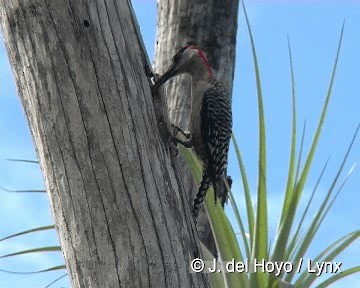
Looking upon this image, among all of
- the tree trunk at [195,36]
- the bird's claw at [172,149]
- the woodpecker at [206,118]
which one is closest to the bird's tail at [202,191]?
the woodpecker at [206,118]

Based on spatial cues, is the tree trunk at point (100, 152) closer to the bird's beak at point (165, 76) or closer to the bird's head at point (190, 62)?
the bird's beak at point (165, 76)

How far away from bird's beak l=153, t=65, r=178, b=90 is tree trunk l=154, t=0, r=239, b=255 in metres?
0.53

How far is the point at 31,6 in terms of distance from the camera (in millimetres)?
2545

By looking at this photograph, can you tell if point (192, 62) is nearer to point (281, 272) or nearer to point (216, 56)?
point (216, 56)

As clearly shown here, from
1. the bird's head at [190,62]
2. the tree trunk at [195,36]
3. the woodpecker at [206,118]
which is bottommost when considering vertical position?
the woodpecker at [206,118]

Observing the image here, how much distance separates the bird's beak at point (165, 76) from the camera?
8.86 ft

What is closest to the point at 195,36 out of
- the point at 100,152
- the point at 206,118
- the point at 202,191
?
the point at 206,118

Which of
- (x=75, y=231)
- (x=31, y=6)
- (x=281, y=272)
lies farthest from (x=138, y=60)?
(x=281, y=272)

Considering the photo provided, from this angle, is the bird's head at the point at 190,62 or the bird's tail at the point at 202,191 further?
the bird's head at the point at 190,62

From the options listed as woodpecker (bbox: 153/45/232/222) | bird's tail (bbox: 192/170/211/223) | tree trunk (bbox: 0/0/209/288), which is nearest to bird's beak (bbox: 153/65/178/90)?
woodpecker (bbox: 153/45/232/222)

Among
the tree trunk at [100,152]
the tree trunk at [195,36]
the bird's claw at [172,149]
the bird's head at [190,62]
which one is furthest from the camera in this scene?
the tree trunk at [195,36]

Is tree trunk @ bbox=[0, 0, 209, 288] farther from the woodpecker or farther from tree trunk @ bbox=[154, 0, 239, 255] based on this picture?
tree trunk @ bbox=[154, 0, 239, 255]

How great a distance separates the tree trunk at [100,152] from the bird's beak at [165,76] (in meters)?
0.13

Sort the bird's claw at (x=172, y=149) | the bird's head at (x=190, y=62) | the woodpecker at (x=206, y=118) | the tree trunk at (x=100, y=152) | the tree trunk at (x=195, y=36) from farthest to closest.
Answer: the tree trunk at (x=195, y=36)
the bird's head at (x=190, y=62)
the woodpecker at (x=206, y=118)
the bird's claw at (x=172, y=149)
the tree trunk at (x=100, y=152)
